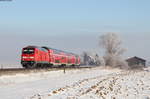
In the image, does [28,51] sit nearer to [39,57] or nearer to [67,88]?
[39,57]

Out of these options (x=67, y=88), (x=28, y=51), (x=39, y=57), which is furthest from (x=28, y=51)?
(x=67, y=88)

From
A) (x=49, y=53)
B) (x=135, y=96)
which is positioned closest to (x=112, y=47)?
(x=49, y=53)

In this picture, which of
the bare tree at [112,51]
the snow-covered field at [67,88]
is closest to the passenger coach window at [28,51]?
the snow-covered field at [67,88]

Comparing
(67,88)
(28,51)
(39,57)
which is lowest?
(67,88)

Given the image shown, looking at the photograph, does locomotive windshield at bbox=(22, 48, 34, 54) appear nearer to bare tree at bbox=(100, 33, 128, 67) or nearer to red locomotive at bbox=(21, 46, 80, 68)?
red locomotive at bbox=(21, 46, 80, 68)

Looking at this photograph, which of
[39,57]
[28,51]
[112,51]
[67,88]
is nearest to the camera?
[67,88]

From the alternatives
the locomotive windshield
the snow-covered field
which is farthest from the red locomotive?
the snow-covered field

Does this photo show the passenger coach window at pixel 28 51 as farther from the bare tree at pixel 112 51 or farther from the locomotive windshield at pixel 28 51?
the bare tree at pixel 112 51

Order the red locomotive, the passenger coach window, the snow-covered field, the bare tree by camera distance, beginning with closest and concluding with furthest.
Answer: the snow-covered field < the red locomotive < the passenger coach window < the bare tree

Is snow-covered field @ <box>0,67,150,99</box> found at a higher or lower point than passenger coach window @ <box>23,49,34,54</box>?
lower

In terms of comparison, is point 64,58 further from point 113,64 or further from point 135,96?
point 113,64

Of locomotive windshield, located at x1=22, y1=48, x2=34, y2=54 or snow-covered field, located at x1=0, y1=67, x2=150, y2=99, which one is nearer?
snow-covered field, located at x1=0, y1=67, x2=150, y2=99

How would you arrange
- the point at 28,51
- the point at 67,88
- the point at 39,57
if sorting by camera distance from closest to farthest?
the point at 67,88 → the point at 28,51 → the point at 39,57

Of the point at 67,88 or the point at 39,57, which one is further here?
the point at 39,57
